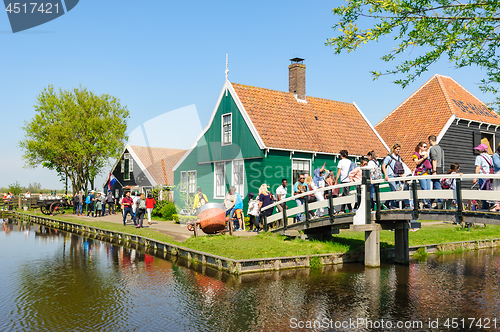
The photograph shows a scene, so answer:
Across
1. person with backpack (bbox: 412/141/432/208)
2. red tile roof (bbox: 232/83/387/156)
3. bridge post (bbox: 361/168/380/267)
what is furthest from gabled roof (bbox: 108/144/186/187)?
person with backpack (bbox: 412/141/432/208)

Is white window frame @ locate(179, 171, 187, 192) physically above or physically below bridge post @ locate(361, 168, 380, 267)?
above

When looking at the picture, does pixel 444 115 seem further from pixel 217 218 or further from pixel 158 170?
pixel 158 170

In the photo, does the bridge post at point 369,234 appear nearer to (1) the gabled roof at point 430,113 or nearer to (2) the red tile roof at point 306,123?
(2) the red tile roof at point 306,123

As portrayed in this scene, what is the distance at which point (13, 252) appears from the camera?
15594mm

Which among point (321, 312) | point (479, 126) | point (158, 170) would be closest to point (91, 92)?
point (158, 170)

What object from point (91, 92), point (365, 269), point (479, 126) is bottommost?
point (365, 269)

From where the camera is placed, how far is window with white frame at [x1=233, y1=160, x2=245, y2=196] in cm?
2220

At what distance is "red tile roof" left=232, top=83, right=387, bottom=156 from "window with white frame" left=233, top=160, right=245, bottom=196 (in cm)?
215

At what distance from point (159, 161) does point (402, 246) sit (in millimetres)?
33419

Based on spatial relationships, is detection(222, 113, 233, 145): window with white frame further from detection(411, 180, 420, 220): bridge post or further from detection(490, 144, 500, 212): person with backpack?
→ detection(490, 144, 500, 212): person with backpack

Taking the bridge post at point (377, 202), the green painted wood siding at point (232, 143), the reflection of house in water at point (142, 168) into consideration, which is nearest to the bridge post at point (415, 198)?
the bridge post at point (377, 202)

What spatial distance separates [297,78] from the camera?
25.3 m

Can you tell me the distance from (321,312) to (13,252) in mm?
12194

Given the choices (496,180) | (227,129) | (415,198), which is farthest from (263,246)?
(227,129)
